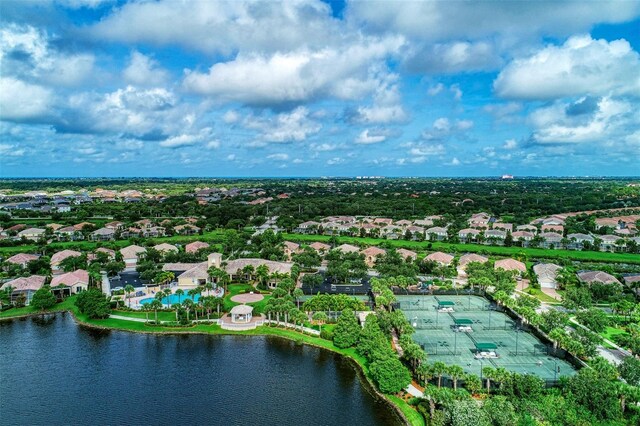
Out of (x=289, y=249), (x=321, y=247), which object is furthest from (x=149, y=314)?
(x=321, y=247)

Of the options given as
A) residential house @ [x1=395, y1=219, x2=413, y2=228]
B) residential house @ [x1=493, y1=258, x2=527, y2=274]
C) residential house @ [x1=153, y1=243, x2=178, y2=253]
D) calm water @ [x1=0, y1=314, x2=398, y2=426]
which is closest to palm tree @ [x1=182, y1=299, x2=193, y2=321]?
calm water @ [x1=0, y1=314, x2=398, y2=426]

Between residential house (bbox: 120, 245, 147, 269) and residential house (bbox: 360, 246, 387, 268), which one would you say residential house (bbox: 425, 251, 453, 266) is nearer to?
residential house (bbox: 360, 246, 387, 268)

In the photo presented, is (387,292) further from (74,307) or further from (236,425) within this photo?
(74,307)

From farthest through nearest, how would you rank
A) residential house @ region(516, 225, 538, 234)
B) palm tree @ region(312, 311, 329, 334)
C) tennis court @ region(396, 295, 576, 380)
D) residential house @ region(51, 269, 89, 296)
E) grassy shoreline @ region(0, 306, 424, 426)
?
1. residential house @ region(516, 225, 538, 234)
2. residential house @ region(51, 269, 89, 296)
3. palm tree @ region(312, 311, 329, 334)
4. grassy shoreline @ region(0, 306, 424, 426)
5. tennis court @ region(396, 295, 576, 380)

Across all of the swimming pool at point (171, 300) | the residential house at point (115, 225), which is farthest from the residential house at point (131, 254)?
the residential house at point (115, 225)

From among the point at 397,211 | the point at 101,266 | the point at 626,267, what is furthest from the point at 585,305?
the point at 397,211

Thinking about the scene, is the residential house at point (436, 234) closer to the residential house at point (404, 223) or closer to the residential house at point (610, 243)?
the residential house at point (404, 223)
